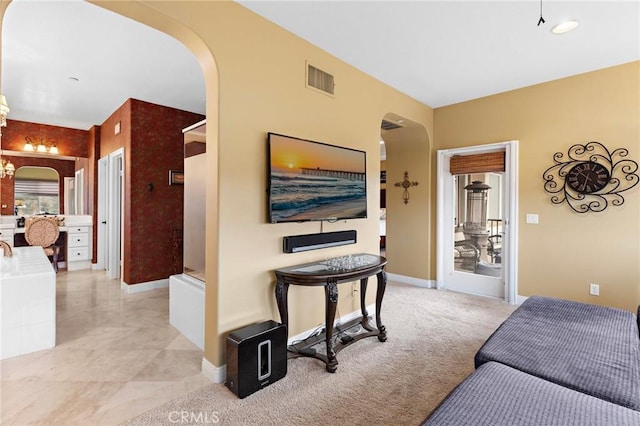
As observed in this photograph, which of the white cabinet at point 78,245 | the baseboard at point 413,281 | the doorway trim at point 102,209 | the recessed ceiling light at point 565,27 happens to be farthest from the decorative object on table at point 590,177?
the white cabinet at point 78,245

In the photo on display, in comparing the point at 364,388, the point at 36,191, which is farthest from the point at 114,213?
the point at 364,388

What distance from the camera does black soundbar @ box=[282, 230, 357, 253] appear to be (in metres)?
2.70

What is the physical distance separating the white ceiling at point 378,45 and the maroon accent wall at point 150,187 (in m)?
0.49

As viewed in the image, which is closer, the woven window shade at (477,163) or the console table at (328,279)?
the console table at (328,279)

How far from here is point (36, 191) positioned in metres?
6.74

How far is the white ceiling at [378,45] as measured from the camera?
2445 millimetres

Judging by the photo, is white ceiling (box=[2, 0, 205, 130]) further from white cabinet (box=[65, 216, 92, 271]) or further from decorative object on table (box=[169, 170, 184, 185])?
white cabinet (box=[65, 216, 92, 271])

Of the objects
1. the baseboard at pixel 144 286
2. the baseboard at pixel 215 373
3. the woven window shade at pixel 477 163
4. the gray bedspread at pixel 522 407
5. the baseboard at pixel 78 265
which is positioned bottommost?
the baseboard at pixel 215 373

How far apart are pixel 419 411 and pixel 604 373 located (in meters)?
1.00

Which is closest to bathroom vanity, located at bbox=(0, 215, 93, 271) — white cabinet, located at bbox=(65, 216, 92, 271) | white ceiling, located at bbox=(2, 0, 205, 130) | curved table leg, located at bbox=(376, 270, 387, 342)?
white cabinet, located at bbox=(65, 216, 92, 271)

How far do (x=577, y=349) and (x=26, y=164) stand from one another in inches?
365

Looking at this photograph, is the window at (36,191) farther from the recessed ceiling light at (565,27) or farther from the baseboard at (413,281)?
the recessed ceiling light at (565,27)

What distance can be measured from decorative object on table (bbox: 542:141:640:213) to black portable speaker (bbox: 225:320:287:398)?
363 centimetres

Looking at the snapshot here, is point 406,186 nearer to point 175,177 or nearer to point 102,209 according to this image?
point 175,177
